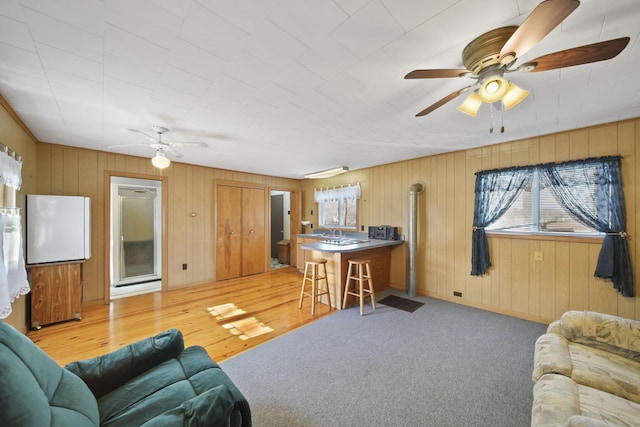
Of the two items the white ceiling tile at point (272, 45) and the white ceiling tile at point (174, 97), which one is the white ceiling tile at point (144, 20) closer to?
the white ceiling tile at point (272, 45)

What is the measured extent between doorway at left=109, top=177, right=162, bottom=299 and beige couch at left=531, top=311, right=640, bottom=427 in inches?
217

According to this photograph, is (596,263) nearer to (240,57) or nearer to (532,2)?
(532,2)

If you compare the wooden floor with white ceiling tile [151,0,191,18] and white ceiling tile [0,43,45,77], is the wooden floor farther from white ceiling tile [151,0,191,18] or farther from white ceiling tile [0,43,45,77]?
white ceiling tile [151,0,191,18]

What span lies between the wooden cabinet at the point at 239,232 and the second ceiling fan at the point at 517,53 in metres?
4.68

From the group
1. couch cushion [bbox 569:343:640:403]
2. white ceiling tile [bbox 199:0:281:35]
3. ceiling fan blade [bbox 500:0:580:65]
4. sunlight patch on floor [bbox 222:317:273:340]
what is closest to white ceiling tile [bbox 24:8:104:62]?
white ceiling tile [bbox 199:0:281:35]

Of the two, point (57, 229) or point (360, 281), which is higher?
point (57, 229)

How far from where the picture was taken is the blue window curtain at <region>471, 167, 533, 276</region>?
10.7ft

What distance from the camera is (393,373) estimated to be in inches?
81.7

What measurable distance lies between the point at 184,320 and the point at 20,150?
2.69 m

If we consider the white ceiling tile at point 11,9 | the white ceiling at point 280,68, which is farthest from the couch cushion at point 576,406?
the white ceiling tile at point 11,9

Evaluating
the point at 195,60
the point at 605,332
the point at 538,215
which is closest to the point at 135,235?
the point at 195,60

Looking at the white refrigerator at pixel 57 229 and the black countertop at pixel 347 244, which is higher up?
the white refrigerator at pixel 57 229

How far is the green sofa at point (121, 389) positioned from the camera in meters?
0.76

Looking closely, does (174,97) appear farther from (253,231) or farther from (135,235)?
(135,235)
